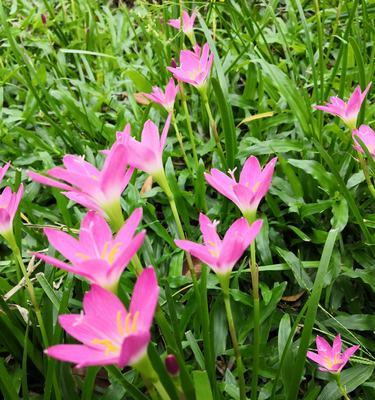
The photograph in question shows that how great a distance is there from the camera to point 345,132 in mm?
1732

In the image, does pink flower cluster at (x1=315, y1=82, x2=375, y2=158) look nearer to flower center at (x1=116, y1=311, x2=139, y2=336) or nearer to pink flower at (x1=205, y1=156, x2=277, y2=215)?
pink flower at (x1=205, y1=156, x2=277, y2=215)

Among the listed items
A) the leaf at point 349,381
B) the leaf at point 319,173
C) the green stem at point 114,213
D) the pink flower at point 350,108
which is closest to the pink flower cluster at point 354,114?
the pink flower at point 350,108

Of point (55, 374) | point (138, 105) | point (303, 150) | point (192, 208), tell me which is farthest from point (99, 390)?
point (138, 105)

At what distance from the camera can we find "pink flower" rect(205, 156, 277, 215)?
796 millimetres

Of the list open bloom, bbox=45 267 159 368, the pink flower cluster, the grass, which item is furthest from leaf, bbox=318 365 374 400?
open bloom, bbox=45 267 159 368

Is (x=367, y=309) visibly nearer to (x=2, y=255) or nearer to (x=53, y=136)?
(x=2, y=255)

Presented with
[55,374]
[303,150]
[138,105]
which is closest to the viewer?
[55,374]

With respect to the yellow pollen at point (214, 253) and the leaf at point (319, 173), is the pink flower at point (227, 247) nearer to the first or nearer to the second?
the yellow pollen at point (214, 253)

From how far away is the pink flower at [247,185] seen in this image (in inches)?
31.3

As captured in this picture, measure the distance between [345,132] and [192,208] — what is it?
58 cm

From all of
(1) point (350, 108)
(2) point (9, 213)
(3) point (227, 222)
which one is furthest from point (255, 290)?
(3) point (227, 222)

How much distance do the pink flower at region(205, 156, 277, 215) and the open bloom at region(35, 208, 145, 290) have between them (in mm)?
210

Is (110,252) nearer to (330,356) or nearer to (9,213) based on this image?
(9,213)

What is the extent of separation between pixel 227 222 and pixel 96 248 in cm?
89
